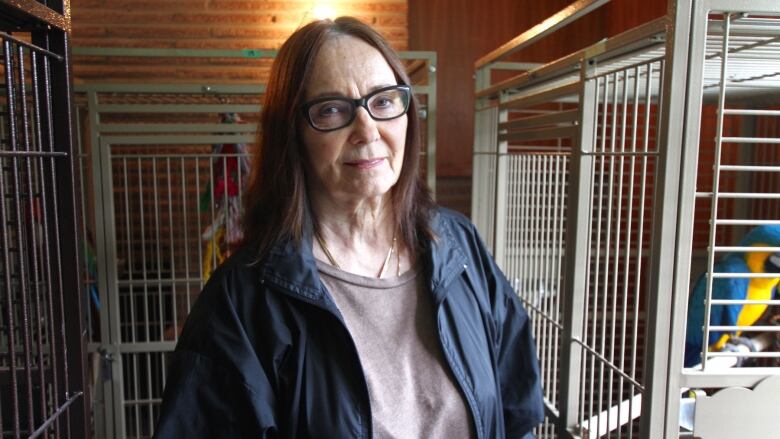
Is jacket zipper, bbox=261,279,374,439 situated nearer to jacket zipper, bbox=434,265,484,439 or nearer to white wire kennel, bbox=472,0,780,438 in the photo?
jacket zipper, bbox=434,265,484,439

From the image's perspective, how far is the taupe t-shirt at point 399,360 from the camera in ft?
2.82

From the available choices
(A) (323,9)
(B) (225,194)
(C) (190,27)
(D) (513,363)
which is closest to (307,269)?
(D) (513,363)

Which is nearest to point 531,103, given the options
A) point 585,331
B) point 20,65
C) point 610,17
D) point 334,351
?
point 585,331

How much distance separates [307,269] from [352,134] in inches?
8.5

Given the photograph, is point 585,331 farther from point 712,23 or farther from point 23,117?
point 23,117

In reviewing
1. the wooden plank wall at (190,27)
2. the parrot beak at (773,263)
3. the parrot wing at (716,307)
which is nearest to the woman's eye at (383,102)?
the parrot wing at (716,307)

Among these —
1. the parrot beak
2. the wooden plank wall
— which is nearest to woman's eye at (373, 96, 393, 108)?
the parrot beak

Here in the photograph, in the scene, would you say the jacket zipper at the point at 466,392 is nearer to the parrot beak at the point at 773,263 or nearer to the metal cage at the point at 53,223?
Result: the metal cage at the point at 53,223

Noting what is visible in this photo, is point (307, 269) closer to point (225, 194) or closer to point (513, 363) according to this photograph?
point (513, 363)

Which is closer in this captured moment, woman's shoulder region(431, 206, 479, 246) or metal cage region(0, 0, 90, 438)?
metal cage region(0, 0, 90, 438)

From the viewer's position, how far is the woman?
0.80 m

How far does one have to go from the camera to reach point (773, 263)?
1290 mm

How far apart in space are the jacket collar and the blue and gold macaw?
0.58 metres

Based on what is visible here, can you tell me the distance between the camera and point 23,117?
2.30ft
